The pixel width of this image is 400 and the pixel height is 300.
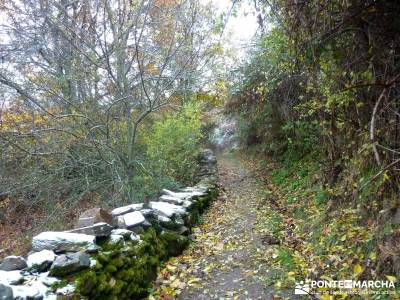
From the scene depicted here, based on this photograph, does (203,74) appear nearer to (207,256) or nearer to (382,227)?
(207,256)

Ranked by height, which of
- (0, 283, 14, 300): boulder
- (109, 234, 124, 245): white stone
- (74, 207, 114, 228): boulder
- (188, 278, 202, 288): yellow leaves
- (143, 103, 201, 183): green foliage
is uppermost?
(143, 103, 201, 183): green foliage

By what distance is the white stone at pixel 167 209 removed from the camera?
490 centimetres

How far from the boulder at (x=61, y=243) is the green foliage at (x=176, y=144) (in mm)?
4365

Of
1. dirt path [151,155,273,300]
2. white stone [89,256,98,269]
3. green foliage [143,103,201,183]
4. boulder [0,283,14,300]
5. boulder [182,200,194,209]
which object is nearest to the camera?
boulder [0,283,14,300]

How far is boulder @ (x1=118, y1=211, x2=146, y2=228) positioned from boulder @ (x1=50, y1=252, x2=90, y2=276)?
117cm

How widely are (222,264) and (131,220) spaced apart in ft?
4.12

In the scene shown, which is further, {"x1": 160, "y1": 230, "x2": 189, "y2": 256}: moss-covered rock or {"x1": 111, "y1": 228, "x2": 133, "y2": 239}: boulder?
{"x1": 160, "y1": 230, "x2": 189, "y2": 256}: moss-covered rock

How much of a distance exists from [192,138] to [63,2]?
14.7ft

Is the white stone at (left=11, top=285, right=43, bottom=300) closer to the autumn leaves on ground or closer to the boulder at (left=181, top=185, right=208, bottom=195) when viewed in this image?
the autumn leaves on ground

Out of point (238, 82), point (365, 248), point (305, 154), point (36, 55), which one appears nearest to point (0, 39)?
point (36, 55)

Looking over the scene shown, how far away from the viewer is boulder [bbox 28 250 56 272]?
2.71 meters

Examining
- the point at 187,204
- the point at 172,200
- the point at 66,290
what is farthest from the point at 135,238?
the point at 187,204

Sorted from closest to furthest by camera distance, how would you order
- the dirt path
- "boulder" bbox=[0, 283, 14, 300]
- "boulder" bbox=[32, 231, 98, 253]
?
"boulder" bbox=[0, 283, 14, 300], "boulder" bbox=[32, 231, 98, 253], the dirt path

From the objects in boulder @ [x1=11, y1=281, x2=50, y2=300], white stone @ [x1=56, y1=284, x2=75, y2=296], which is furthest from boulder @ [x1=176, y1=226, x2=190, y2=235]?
boulder @ [x1=11, y1=281, x2=50, y2=300]
